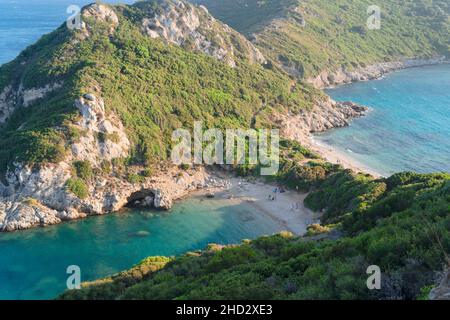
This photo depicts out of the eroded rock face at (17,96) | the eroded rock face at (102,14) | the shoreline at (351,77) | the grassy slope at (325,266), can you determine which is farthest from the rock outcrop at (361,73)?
the grassy slope at (325,266)

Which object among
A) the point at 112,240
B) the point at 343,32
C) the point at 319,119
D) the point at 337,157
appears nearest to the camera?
the point at 112,240

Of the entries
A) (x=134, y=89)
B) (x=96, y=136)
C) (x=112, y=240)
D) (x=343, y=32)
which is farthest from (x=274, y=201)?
(x=343, y=32)

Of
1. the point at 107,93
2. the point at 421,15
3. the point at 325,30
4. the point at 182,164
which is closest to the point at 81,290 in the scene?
the point at 182,164

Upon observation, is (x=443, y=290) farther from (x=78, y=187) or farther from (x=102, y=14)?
(x=102, y=14)

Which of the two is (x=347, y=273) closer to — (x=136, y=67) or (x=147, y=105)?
(x=147, y=105)

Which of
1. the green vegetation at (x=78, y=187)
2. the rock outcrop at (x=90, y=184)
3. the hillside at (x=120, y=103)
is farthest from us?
the hillside at (x=120, y=103)

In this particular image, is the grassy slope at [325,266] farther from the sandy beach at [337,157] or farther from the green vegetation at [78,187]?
the sandy beach at [337,157]
